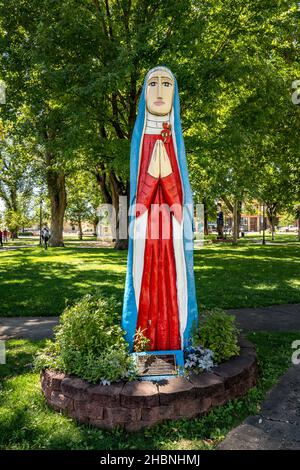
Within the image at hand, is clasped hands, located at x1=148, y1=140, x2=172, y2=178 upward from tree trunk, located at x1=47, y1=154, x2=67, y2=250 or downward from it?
downward

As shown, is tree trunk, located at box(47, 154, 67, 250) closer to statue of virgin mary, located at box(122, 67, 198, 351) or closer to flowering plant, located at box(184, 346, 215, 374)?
statue of virgin mary, located at box(122, 67, 198, 351)

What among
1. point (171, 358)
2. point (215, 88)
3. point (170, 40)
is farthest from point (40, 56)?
point (171, 358)

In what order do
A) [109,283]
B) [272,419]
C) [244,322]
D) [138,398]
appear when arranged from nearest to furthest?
[138,398] → [272,419] → [244,322] → [109,283]

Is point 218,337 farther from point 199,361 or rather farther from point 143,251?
point 143,251

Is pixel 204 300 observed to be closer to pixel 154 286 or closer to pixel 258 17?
pixel 154 286

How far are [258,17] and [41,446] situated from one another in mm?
14013

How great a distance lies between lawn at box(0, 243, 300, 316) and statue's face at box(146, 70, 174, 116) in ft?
11.5

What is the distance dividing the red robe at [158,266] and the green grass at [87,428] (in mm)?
987

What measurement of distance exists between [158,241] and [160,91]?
66.6 inches

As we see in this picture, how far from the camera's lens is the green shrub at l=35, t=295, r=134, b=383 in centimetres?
371

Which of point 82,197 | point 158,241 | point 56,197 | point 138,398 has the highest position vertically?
point 82,197

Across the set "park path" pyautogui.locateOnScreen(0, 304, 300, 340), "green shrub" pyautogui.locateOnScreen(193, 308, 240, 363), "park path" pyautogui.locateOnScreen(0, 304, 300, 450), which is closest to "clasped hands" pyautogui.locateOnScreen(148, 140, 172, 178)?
"green shrub" pyautogui.locateOnScreen(193, 308, 240, 363)

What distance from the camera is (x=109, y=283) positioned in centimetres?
1070

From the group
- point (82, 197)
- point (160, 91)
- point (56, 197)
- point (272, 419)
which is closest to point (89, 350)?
point (272, 419)
